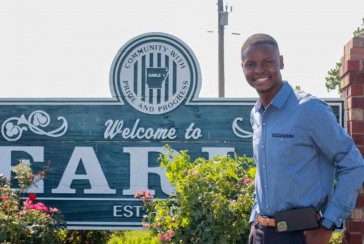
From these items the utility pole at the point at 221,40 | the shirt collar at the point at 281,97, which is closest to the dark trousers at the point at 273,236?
the shirt collar at the point at 281,97

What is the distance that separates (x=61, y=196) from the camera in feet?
22.7

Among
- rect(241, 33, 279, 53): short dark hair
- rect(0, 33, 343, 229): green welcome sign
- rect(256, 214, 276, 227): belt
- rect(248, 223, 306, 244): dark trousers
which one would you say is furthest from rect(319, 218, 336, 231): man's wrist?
rect(0, 33, 343, 229): green welcome sign

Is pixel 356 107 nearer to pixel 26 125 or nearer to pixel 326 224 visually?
pixel 326 224

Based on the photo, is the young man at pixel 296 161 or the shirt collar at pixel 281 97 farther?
the shirt collar at pixel 281 97

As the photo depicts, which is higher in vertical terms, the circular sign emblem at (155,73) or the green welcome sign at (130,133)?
the circular sign emblem at (155,73)

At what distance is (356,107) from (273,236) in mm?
2413

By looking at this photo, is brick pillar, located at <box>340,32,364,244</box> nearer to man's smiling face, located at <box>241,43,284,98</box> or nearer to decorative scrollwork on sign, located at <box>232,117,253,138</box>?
decorative scrollwork on sign, located at <box>232,117,253,138</box>

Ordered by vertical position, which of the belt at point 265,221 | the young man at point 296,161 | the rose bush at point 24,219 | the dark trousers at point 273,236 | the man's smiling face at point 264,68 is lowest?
the rose bush at point 24,219

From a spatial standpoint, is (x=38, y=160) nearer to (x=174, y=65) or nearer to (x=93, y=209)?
(x=93, y=209)

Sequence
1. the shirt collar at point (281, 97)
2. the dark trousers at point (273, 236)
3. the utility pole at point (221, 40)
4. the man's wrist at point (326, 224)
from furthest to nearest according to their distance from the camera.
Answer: the utility pole at point (221, 40) → the shirt collar at point (281, 97) → the dark trousers at point (273, 236) → the man's wrist at point (326, 224)

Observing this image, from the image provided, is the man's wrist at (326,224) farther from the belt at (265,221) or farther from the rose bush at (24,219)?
the rose bush at (24,219)

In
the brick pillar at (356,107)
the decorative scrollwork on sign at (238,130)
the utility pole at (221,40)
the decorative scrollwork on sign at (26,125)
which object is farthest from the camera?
the utility pole at (221,40)

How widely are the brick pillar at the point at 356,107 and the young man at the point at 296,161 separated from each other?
2140mm

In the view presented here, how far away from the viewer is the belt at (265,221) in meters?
3.58
